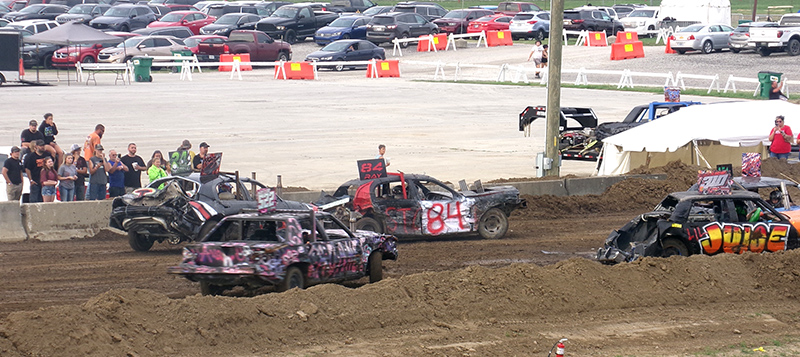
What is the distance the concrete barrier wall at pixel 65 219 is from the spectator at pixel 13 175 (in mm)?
1156

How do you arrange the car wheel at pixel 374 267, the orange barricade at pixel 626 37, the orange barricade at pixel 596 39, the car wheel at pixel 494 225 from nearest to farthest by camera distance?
the car wheel at pixel 374 267
the car wheel at pixel 494 225
the orange barricade at pixel 626 37
the orange barricade at pixel 596 39

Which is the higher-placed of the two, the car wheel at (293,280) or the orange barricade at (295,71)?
the orange barricade at (295,71)

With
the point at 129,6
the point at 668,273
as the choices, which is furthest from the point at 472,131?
the point at 129,6

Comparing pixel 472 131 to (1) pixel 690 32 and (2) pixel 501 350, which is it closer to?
(2) pixel 501 350

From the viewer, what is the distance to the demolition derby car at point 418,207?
16656 millimetres

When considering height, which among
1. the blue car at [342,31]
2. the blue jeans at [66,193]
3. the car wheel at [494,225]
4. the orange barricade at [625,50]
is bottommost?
the car wheel at [494,225]

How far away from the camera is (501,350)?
1024 centimetres

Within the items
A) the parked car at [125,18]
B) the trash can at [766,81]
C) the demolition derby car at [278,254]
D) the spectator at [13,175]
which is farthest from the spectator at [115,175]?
the parked car at [125,18]


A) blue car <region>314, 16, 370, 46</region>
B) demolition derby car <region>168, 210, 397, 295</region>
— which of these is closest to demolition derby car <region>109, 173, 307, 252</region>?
A: demolition derby car <region>168, 210, 397, 295</region>

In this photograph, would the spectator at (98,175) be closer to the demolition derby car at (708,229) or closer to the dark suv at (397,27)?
the demolition derby car at (708,229)

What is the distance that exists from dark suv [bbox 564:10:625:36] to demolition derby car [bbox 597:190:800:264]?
46.6 metres

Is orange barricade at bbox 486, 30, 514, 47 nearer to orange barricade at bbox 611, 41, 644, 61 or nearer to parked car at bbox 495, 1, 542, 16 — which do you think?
parked car at bbox 495, 1, 542, 16

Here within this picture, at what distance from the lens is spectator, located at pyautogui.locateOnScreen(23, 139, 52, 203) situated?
1789cm

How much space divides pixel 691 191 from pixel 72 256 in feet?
30.6
